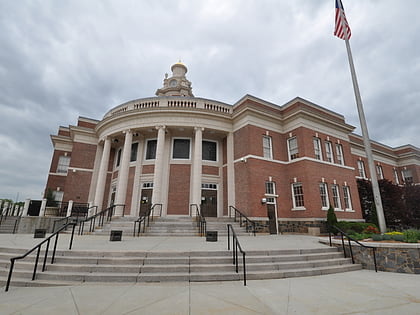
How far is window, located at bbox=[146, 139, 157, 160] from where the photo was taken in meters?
19.6

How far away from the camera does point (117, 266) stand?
18.9 feet

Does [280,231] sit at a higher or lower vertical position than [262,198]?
lower

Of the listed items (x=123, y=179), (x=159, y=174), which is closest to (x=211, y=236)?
(x=159, y=174)

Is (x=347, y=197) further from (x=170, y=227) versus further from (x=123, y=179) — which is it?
(x=123, y=179)

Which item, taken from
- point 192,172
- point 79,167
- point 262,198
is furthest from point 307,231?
point 79,167

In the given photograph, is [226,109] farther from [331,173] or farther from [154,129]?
[331,173]

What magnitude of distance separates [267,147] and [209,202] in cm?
682

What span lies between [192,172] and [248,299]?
47.5 feet

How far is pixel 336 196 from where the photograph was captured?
1773 centimetres

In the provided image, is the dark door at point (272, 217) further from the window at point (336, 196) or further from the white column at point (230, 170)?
the window at point (336, 196)

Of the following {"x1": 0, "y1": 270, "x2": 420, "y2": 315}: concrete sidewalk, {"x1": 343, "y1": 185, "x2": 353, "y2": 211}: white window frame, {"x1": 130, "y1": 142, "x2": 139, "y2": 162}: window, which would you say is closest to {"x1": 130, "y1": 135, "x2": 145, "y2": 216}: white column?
{"x1": 130, "y1": 142, "x2": 139, "y2": 162}: window

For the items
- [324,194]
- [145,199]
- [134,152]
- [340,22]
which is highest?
[340,22]

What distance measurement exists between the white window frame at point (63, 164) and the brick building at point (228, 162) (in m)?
3.52

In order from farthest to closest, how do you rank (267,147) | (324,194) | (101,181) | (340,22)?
(101,181) → (267,147) → (324,194) → (340,22)
